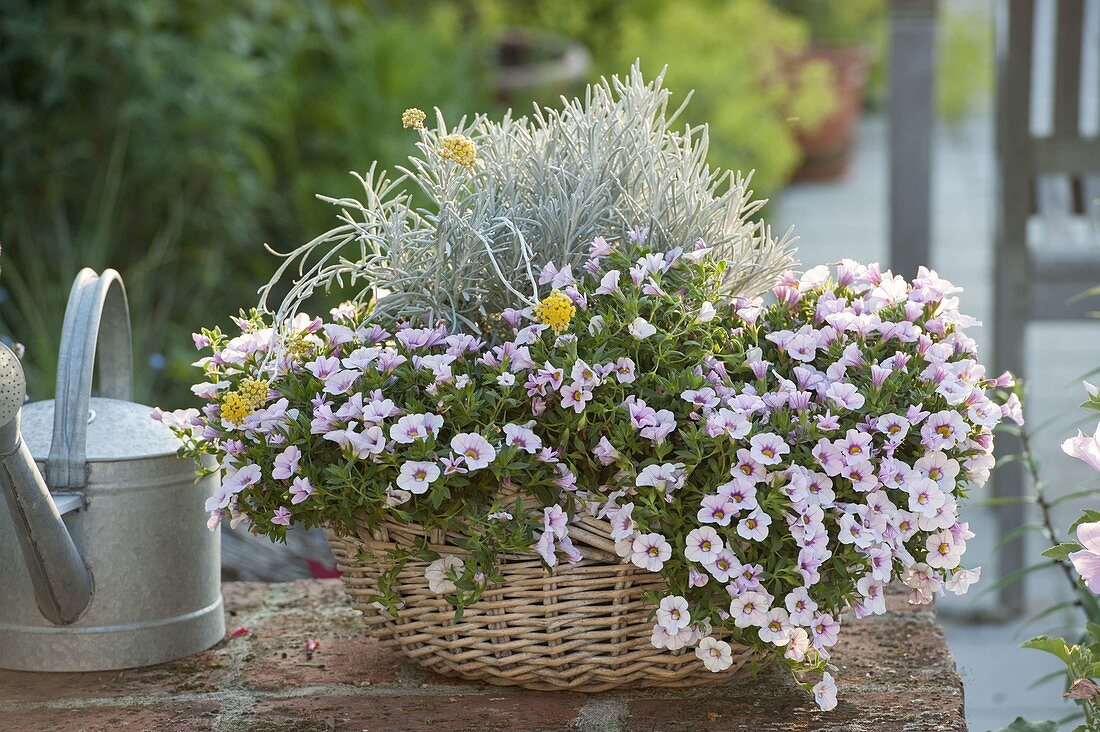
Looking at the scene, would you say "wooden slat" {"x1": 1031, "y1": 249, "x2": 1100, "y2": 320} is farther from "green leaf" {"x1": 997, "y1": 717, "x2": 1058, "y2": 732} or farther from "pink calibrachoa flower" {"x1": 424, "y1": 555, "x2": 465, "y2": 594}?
"pink calibrachoa flower" {"x1": 424, "y1": 555, "x2": 465, "y2": 594}

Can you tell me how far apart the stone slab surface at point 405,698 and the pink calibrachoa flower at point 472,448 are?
0.91 feet

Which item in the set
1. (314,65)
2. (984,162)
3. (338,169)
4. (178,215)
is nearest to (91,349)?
(178,215)

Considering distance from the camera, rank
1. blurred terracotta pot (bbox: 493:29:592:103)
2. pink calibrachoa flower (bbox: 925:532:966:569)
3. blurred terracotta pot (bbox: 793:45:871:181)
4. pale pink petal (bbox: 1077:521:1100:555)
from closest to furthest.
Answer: pale pink petal (bbox: 1077:521:1100:555), pink calibrachoa flower (bbox: 925:532:966:569), blurred terracotta pot (bbox: 493:29:592:103), blurred terracotta pot (bbox: 793:45:871:181)

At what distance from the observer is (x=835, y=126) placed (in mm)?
7082

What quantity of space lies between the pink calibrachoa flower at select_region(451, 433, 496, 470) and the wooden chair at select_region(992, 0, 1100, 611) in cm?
188

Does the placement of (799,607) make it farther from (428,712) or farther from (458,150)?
(458,150)

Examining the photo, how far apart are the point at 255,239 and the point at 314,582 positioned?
7.55 feet

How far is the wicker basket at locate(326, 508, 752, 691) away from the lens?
1.11m

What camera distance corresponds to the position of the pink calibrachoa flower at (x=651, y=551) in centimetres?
105

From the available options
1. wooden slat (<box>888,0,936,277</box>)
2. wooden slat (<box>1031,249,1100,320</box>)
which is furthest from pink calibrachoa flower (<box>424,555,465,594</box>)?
wooden slat (<box>888,0,936,277</box>)

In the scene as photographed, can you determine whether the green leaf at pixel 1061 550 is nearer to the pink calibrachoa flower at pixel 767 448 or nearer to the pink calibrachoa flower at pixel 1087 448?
the pink calibrachoa flower at pixel 1087 448

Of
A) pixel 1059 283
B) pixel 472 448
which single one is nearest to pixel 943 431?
pixel 472 448

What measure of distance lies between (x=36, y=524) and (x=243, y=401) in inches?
9.0

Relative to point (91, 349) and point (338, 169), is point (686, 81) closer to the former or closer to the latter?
point (338, 169)
